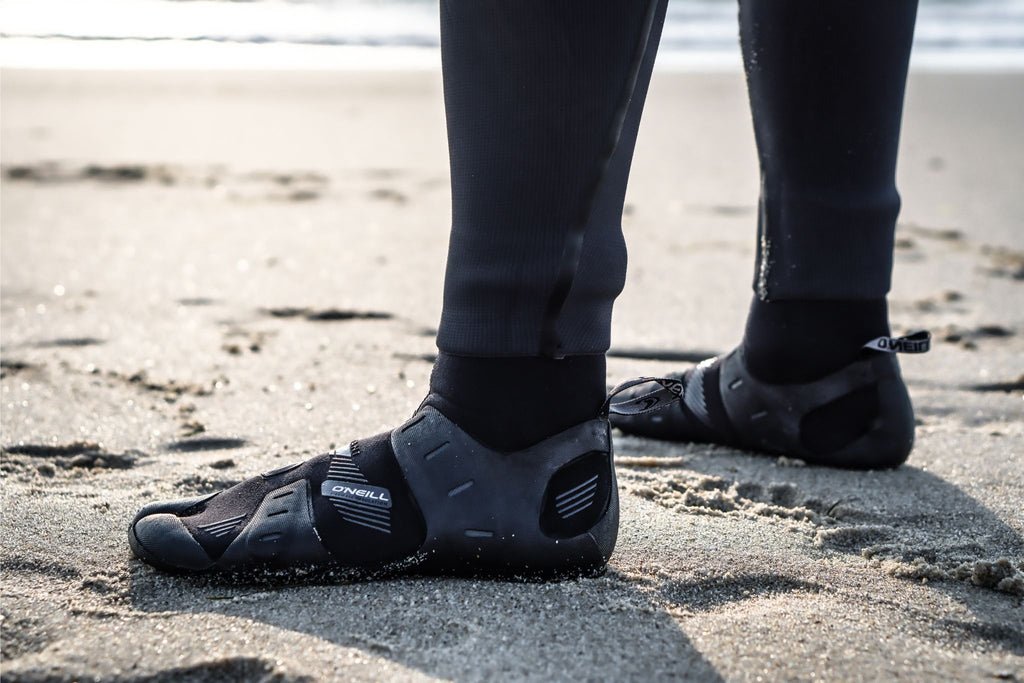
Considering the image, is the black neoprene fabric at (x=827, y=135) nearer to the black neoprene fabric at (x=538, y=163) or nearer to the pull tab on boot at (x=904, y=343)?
the pull tab on boot at (x=904, y=343)

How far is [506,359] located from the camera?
3.84 ft

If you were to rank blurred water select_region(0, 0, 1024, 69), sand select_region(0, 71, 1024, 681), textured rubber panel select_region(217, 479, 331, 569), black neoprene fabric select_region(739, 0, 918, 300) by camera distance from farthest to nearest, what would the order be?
blurred water select_region(0, 0, 1024, 69) < black neoprene fabric select_region(739, 0, 918, 300) < textured rubber panel select_region(217, 479, 331, 569) < sand select_region(0, 71, 1024, 681)

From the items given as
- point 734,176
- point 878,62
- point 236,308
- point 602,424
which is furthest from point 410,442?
point 734,176

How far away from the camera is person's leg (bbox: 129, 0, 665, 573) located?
3.51ft

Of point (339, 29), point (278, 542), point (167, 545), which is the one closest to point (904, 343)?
point (278, 542)

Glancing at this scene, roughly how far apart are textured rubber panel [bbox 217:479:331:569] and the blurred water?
7022 mm

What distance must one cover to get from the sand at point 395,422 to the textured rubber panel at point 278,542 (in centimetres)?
3

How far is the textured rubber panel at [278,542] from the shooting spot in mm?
1152

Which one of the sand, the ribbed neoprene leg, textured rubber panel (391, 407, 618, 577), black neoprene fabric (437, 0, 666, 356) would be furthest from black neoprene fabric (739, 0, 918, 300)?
textured rubber panel (391, 407, 618, 577)

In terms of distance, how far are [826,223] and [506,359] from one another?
0.62m

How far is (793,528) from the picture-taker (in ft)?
4.42

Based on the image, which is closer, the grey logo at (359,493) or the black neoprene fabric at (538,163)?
the black neoprene fabric at (538,163)

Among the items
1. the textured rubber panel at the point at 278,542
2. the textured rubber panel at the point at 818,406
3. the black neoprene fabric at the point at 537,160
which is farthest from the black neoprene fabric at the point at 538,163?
the textured rubber panel at the point at 818,406

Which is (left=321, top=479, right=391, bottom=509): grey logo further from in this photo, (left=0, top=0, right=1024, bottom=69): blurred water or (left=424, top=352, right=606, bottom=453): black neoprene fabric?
(left=0, top=0, right=1024, bottom=69): blurred water
